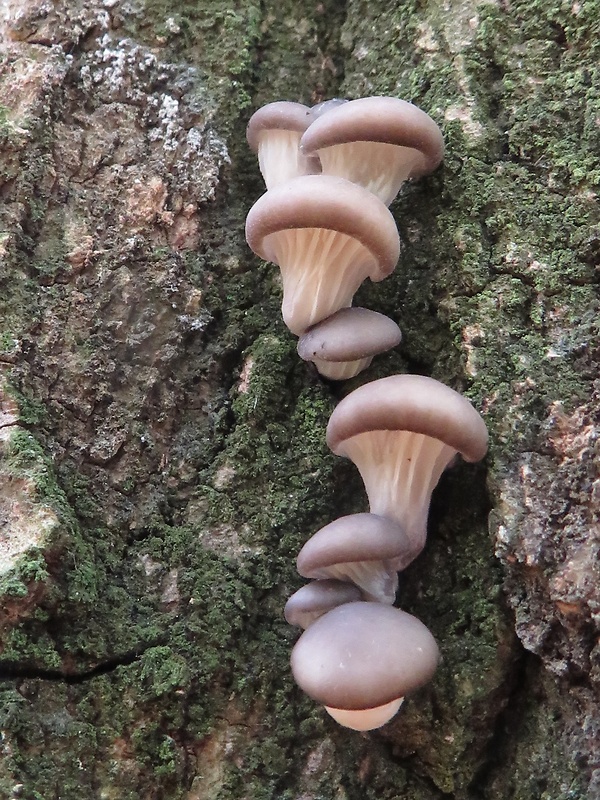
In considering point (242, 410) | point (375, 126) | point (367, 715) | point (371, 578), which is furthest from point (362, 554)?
point (375, 126)

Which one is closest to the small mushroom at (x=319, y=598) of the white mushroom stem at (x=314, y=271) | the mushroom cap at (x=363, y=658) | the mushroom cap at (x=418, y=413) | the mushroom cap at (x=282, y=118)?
the mushroom cap at (x=363, y=658)

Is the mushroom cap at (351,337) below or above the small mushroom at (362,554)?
above

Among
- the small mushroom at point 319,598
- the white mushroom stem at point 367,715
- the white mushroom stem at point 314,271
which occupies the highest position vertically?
the white mushroom stem at point 314,271

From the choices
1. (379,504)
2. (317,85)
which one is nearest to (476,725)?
(379,504)

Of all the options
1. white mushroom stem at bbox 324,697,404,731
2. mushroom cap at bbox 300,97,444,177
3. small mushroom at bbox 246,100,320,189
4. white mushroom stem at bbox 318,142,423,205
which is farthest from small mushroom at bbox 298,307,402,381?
white mushroom stem at bbox 324,697,404,731

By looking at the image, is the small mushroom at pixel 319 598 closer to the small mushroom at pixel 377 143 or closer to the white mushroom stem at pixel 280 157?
the small mushroom at pixel 377 143
